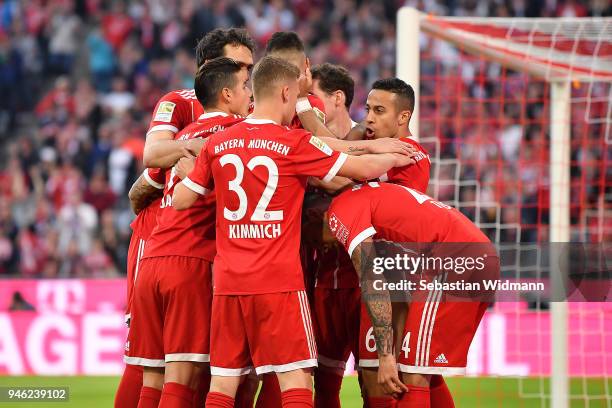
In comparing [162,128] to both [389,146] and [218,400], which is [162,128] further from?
[218,400]

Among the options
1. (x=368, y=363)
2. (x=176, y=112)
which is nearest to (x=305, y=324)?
(x=368, y=363)

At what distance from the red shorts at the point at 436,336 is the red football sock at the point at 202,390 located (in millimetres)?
1040

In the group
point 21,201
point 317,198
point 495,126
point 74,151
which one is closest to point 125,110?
point 74,151

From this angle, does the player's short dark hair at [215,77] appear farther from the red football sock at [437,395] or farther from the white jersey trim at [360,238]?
the red football sock at [437,395]

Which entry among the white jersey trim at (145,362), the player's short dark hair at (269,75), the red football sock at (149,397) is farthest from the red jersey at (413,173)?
the red football sock at (149,397)

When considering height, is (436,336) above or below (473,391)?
above

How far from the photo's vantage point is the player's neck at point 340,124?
20.2ft

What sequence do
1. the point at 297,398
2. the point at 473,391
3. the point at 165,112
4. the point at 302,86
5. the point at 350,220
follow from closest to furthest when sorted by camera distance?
the point at 297,398 → the point at 350,220 → the point at 302,86 → the point at 165,112 → the point at 473,391

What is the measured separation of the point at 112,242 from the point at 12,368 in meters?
3.31

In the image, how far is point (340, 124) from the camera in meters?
6.20

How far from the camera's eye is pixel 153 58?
16.8 m

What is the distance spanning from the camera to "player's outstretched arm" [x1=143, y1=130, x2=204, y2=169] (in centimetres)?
519

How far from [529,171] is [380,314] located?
9361 millimetres

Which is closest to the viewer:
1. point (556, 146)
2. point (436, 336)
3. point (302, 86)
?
point (436, 336)
